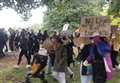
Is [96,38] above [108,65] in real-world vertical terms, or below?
above

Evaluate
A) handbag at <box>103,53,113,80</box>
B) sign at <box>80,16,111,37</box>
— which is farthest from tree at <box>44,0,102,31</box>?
handbag at <box>103,53,113,80</box>

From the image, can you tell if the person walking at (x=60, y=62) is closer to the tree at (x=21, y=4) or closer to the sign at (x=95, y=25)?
the sign at (x=95, y=25)

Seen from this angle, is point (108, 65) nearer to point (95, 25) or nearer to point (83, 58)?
point (83, 58)

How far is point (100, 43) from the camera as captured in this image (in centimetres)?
895

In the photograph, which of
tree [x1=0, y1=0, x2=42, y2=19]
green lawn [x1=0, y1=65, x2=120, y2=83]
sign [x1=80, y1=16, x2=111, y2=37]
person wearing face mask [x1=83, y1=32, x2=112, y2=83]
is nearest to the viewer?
person wearing face mask [x1=83, y1=32, x2=112, y2=83]

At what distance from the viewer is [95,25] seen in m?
9.73

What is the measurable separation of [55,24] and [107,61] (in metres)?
20.7

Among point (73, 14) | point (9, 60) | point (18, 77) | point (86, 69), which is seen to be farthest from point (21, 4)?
point (86, 69)

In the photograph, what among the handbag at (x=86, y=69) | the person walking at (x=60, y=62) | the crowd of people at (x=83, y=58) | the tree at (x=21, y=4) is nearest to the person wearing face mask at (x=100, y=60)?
the crowd of people at (x=83, y=58)

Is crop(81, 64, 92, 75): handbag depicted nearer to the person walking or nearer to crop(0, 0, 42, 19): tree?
the person walking

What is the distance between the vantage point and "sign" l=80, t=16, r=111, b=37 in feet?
31.4

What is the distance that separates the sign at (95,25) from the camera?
9570 millimetres

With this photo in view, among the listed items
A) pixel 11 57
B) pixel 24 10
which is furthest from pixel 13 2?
pixel 11 57

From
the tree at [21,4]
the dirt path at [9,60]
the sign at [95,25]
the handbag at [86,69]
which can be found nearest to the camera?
the handbag at [86,69]
